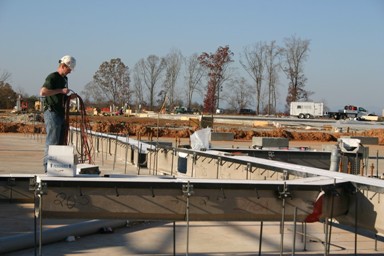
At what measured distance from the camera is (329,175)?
27.7 ft

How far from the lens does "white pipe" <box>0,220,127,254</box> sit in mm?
7461

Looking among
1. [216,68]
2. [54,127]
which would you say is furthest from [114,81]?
[54,127]

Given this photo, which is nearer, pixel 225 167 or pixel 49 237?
pixel 49 237

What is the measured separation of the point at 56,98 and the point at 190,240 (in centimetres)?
261

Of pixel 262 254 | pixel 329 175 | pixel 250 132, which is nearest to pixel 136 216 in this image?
pixel 262 254

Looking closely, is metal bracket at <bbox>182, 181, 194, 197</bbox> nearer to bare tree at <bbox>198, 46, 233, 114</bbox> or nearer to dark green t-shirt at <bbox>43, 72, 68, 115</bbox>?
dark green t-shirt at <bbox>43, 72, 68, 115</bbox>

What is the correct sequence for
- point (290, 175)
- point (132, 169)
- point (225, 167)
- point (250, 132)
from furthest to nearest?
point (250, 132) < point (132, 169) < point (225, 167) < point (290, 175)

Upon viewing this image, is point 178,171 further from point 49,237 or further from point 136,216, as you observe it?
point 136,216

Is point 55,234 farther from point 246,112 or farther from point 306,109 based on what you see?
point 246,112

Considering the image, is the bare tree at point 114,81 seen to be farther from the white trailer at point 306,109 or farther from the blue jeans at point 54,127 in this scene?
the blue jeans at point 54,127

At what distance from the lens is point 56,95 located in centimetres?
806

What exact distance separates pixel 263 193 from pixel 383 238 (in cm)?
310

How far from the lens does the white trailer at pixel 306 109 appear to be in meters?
77.6

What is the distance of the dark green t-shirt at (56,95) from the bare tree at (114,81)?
81.6m
